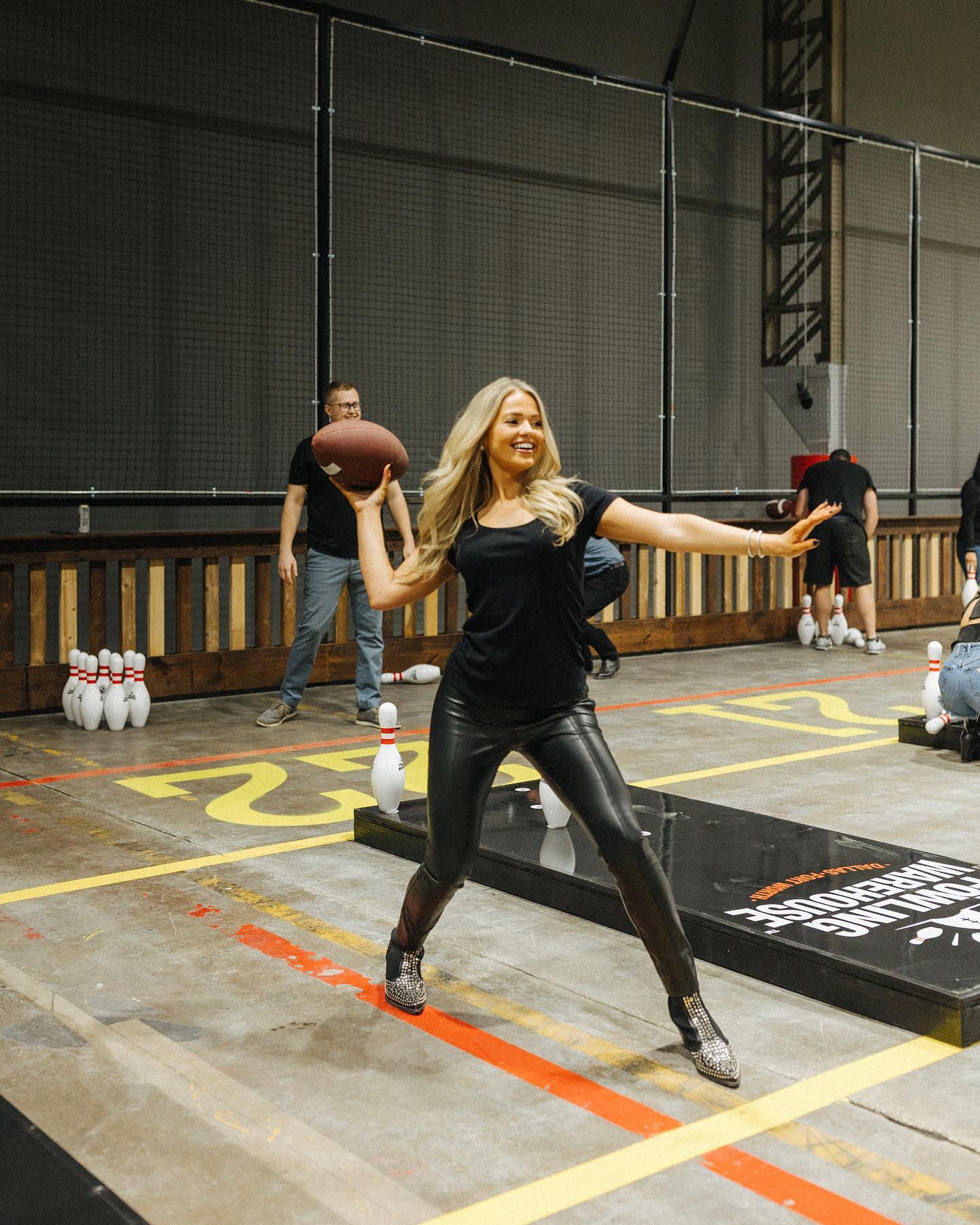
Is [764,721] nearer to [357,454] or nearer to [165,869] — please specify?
[165,869]

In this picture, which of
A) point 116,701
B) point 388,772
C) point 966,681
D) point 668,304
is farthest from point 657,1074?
point 668,304

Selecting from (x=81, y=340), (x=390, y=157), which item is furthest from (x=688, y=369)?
(x=81, y=340)

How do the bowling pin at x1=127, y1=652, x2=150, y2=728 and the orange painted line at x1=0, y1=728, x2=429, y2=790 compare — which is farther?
the bowling pin at x1=127, y1=652, x2=150, y2=728

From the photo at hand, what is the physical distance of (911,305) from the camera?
1480 centimetres

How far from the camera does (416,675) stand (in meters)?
10.4

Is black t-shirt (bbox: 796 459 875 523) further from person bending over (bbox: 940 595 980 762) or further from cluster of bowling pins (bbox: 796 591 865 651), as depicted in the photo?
person bending over (bbox: 940 595 980 762)

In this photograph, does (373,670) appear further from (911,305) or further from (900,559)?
(911,305)

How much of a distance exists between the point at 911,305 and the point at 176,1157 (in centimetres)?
1363

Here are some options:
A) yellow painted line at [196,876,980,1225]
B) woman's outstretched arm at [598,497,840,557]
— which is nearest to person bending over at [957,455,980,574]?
yellow painted line at [196,876,980,1225]

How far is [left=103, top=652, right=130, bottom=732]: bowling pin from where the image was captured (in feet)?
27.6

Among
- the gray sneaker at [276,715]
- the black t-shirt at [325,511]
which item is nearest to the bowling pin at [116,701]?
the gray sneaker at [276,715]

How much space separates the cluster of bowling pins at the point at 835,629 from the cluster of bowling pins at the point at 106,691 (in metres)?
6.47

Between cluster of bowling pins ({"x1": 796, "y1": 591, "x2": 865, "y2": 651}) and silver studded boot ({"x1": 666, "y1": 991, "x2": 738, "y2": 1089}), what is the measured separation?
30.9 ft

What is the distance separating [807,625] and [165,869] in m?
8.46
